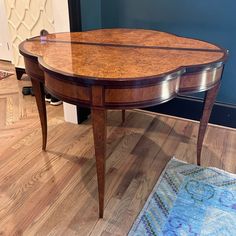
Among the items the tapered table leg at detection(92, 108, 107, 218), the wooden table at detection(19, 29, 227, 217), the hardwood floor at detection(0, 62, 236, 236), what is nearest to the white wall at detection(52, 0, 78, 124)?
the wooden table at detection(19, 29, 227, 217)

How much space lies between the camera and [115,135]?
219 cm

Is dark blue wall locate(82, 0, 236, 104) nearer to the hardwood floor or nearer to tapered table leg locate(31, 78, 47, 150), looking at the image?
the hardwood floor

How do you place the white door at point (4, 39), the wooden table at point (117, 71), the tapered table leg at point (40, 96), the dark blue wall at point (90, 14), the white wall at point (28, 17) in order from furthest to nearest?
the white door at point (4, 39) < the white wall at point (28, 17) < the dark blue wall at point (90, 14) < the tapered table leg at point (40, 96) < the wooden table at point (117, 71)

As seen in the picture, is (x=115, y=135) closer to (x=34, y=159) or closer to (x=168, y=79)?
(x=34, y=159)

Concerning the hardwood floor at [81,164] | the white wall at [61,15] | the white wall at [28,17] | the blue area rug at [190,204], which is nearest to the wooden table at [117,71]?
the hardwood floor at [81,164]

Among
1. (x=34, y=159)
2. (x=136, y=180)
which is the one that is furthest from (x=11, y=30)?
(x=136, y=180)

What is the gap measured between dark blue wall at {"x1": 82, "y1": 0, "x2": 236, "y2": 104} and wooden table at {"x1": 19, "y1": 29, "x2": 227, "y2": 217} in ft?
1.81

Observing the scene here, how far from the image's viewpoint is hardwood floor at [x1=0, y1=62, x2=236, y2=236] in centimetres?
146

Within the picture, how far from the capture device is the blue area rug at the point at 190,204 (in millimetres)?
1397

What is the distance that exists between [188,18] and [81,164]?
4.38 feet

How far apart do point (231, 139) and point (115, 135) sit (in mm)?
885

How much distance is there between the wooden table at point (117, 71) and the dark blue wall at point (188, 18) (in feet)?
1.81

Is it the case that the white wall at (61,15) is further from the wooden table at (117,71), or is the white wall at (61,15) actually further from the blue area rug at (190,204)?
the blue area rug at (190,204)

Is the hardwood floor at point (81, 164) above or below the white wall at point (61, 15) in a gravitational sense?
below
